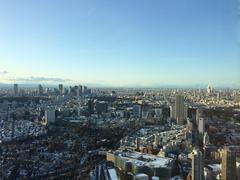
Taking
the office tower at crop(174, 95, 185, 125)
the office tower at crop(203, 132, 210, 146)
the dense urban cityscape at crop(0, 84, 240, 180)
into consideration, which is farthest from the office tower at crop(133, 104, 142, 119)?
the office tower at crop(203, 132, 210, 146)

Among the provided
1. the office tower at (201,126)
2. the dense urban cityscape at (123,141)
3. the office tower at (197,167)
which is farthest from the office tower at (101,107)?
the office tower at (197,167)

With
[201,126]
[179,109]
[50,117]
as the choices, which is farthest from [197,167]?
[50,117]

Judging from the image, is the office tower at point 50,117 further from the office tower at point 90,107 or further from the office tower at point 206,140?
the office tower at point 206,140

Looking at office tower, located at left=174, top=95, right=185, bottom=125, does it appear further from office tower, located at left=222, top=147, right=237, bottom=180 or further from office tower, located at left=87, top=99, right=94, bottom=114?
office tower, located at left=222, top=147, right=237, bottom=180

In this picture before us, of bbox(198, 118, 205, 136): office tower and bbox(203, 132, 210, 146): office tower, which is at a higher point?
bbox(198, 118, 205, 136): office tower

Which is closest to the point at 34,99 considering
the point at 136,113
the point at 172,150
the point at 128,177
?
the point at 136,113

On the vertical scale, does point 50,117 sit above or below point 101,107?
below

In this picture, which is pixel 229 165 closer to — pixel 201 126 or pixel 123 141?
pixel 201 126
